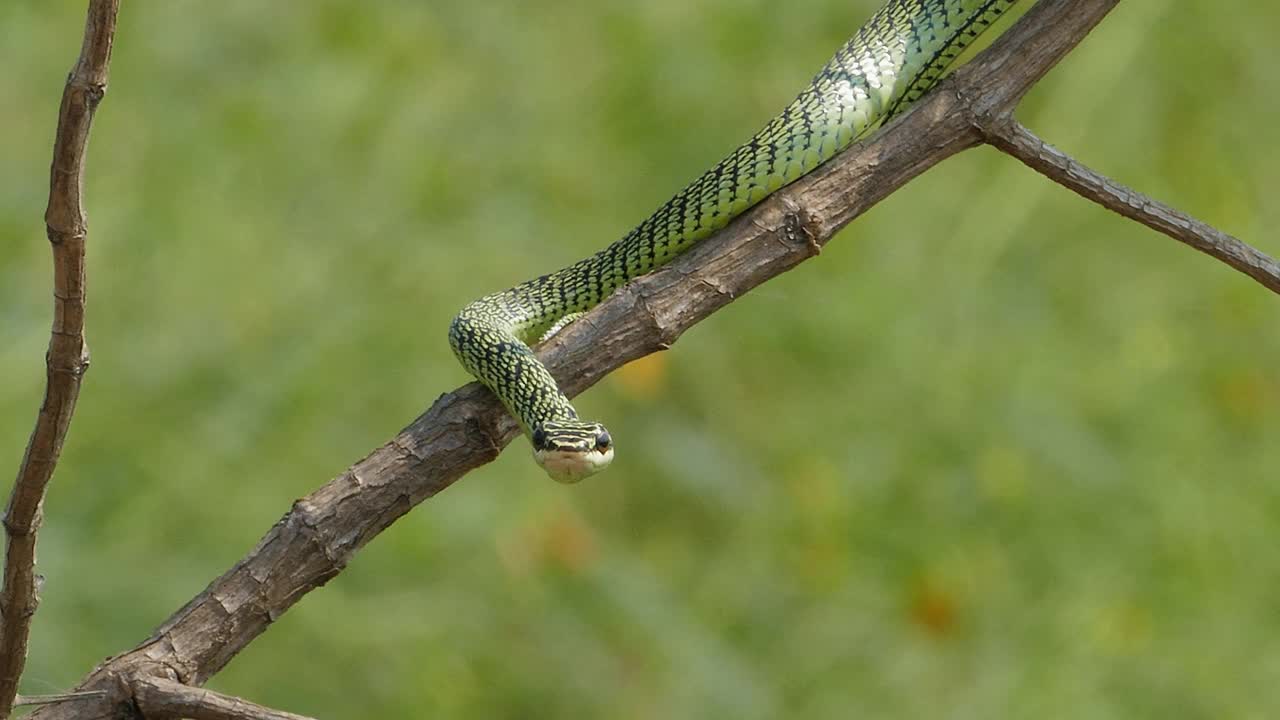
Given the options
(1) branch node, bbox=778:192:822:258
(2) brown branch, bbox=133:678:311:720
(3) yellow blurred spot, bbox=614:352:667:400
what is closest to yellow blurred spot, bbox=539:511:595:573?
(3) yellow blurred spot, bbox=614:352:667:400

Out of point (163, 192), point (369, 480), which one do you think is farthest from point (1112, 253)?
point (369, 480)

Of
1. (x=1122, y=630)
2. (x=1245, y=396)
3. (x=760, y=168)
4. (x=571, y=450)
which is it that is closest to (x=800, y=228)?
(x=760, y=168)

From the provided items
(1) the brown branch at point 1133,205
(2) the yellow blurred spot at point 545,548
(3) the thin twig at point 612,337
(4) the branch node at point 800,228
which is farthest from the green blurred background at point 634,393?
(1) the brown branch at point 1133,205

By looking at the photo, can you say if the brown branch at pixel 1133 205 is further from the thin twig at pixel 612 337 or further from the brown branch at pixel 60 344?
the brown branch at pixel 60 344

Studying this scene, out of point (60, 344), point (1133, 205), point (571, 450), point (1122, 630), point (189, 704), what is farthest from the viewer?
point (1122, 630)

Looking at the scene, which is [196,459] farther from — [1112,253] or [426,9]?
[1112,253]

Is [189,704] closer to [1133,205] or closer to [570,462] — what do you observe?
[570,462]
